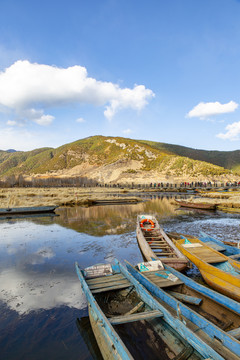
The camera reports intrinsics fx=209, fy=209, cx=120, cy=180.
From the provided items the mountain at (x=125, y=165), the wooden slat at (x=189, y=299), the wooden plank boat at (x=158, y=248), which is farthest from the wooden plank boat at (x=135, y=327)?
the mountain at (x=125, y=165)

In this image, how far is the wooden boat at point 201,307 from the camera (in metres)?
4.52

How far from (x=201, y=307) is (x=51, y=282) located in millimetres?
6454

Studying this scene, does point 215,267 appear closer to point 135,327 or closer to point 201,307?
point 201,307

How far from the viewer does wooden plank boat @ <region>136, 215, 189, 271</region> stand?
9.68 meters

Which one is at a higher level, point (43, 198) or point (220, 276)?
point (220, 276)

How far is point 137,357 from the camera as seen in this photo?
5.11m

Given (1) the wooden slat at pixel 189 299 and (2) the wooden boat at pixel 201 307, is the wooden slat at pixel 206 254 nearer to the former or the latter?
(2) the wooden boat at pixel 201 307

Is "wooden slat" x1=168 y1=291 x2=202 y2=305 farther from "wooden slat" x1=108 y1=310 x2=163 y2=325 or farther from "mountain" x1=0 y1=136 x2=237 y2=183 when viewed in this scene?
"mountain" x1=0 y1=136 x2=237 y2=183

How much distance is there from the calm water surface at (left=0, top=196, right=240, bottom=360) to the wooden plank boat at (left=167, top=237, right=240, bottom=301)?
10.5 feet

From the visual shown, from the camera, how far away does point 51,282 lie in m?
9.56

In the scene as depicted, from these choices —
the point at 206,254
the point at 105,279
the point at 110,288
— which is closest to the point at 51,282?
the point at 105,279

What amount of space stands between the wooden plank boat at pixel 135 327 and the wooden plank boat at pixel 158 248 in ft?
9.82

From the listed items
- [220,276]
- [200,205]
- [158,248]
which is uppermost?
[220,276]

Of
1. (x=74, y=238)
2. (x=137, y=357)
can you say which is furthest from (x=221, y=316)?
(x=74, y=238)
